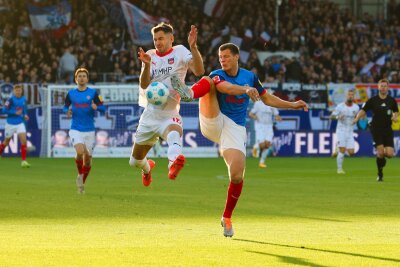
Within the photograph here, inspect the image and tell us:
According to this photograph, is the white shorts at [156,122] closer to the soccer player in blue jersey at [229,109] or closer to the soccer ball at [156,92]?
the soccer ball at [156,92]

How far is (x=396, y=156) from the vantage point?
3522cm

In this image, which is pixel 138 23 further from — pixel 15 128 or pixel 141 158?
pixel 141 158

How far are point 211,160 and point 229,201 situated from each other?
67.1ft

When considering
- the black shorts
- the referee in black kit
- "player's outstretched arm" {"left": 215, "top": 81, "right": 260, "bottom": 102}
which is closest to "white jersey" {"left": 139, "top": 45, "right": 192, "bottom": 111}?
"player's outstretched arm" {"left": 215, "top": 81, "right": 260, "bottom": 102}

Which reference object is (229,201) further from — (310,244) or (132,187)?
(132,187)

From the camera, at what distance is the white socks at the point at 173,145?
12198 millimetres

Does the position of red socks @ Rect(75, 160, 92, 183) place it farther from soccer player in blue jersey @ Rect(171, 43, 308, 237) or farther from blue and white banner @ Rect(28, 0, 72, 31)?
blue and white banner @ Rect(28, 0, 72, 31)

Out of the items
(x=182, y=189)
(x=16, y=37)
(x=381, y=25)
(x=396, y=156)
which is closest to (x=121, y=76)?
(x=16, y=37)

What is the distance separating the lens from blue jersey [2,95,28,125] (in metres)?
28.0

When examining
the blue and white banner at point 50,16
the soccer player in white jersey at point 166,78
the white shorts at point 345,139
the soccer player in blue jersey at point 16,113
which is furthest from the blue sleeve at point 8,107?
the soccer player in white jersey at point 166,78

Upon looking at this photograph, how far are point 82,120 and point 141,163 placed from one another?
4468 millimetres

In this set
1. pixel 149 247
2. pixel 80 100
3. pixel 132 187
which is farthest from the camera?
pixel 132 187

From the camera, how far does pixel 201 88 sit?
445 inches

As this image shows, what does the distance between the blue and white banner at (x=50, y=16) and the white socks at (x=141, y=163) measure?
2368cm
